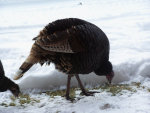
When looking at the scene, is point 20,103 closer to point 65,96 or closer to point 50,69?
point 65,96

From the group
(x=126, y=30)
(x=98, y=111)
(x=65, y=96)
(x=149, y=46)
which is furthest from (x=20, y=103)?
(x=126, y=30)

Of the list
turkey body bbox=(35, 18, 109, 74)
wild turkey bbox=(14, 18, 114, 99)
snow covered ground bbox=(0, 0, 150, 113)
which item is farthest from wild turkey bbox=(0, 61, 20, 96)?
turkey body bbox=(35, 18, 109, 74)

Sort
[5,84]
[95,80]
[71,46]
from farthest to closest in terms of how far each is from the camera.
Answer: [95,80] → [5,84] → [71,46]

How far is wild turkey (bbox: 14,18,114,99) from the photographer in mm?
3479

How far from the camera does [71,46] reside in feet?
11.3

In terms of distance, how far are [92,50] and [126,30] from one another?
20.6ft

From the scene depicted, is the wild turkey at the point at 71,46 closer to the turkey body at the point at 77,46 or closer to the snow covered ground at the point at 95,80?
the turkey body at the point at 77,46

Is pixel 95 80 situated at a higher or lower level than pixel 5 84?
lower

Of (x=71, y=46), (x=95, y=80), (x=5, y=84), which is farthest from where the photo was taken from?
(x=95, y=80)

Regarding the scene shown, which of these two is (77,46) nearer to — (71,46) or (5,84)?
(71,46)

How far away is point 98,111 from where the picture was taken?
10.4 ft

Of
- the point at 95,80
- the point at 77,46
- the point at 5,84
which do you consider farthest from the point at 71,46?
the point at 95,80

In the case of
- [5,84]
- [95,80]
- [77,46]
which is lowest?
[95,80]

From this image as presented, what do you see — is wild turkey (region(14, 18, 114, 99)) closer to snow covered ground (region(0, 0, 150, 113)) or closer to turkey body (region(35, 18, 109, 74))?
turkey body (region(35, 18, 109, 74))
